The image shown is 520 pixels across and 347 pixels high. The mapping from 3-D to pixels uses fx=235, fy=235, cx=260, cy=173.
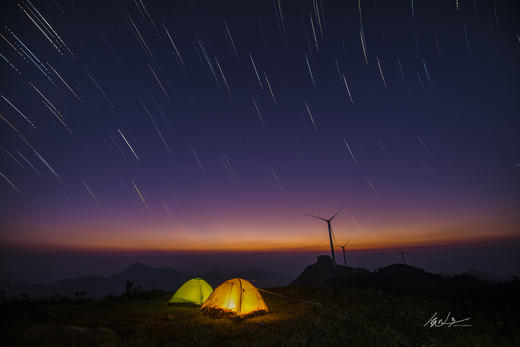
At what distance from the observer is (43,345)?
25.0 feet

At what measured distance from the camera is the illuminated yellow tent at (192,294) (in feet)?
52.4

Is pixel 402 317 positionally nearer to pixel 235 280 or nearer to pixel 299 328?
pixel 299 328

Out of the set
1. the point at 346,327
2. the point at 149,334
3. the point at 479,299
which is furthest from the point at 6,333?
the point at 479,299

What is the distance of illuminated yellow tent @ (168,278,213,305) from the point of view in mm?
15957

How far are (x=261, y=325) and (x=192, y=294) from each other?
7400mm

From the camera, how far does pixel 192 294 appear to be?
16.1m
